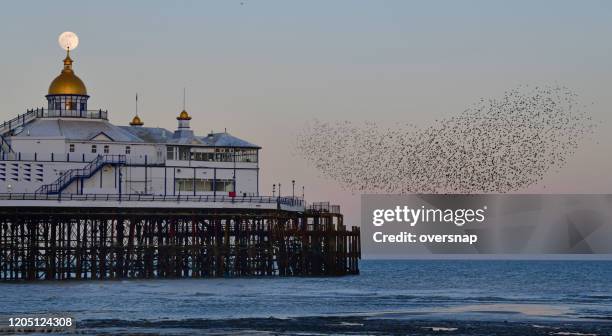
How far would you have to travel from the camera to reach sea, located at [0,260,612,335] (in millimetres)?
74250

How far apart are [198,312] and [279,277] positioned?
38635 millimetres

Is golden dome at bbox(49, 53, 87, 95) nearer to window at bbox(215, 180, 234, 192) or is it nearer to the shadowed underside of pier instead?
the shadowed underside of pier

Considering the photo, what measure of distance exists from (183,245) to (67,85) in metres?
20.1

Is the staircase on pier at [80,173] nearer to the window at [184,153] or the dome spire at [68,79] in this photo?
the window at [184,153]

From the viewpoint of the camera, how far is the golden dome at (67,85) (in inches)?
5128

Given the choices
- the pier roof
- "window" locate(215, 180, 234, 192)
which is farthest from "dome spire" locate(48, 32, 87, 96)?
"window" locate(215, 180, 234, 192)

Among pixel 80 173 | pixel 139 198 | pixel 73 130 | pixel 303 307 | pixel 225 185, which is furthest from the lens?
pixel 225 185

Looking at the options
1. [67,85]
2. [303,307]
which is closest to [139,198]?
[67,85]

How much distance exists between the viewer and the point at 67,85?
13088cm

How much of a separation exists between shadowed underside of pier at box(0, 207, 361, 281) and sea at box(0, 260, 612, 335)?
2764mm

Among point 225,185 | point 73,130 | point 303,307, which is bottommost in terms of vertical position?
point 303,307

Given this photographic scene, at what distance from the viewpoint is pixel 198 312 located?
8562cm

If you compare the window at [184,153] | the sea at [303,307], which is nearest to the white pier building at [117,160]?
the window at [184,153]

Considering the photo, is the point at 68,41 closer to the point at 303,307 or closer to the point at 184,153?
the point at 184,153
